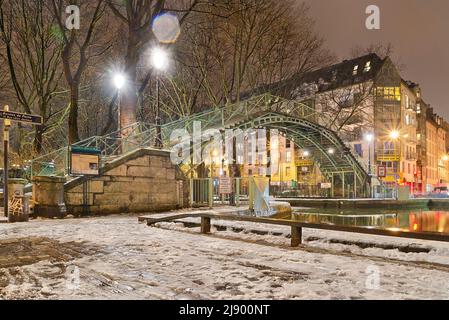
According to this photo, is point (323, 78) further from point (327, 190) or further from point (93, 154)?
point (93, 154)

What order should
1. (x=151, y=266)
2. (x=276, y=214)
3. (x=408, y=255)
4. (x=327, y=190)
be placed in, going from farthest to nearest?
(x=327, y=190), (x=276, y=214), (x=408, y=255), (x=151, y=266)

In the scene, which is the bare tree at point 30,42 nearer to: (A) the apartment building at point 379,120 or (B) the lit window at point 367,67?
(A) the apartment building at point 379,120

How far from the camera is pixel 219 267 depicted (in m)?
6.62

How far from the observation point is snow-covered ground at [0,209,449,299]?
5.12m

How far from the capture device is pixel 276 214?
20.3 metres

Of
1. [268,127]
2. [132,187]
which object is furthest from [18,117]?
[268,127]

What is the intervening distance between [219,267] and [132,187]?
1195 cm

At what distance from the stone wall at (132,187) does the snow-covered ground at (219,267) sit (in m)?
5.86

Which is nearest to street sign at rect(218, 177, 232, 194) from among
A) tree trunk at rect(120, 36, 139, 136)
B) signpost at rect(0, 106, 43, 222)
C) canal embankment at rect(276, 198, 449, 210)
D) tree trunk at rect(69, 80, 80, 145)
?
tree trunk at rect(120, 36, 139, 136)

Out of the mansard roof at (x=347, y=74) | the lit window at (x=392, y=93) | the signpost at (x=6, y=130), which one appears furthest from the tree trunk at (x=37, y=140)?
the lit window at (x=392, y=93)

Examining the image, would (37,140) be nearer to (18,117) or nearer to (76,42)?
(76,42)

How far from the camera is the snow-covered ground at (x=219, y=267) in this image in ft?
16.8
